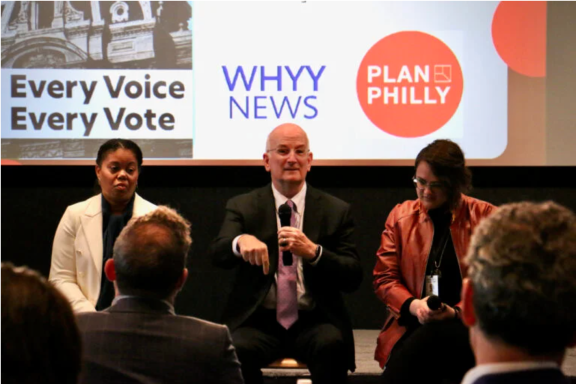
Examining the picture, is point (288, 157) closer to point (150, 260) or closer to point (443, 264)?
point (443, 264)

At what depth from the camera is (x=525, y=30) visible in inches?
157

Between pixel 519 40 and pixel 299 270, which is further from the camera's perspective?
pixel 519 40

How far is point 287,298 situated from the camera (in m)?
2.97

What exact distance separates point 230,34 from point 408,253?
1.75 m

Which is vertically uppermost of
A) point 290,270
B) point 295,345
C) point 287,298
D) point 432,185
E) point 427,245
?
point 432,185

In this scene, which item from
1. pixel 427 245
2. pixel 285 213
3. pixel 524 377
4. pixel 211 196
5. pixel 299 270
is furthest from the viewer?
pixel 211 196

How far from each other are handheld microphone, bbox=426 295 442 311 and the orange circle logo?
156 centimetres

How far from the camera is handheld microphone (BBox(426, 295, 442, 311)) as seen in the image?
2623 millimetres

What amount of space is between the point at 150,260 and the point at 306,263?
1366 mm

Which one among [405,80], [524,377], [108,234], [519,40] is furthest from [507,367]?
[519,40]

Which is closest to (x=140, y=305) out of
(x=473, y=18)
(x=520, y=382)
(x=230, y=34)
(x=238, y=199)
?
(x=520, y=382)

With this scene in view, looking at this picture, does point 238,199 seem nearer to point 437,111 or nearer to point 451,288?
point 451,288

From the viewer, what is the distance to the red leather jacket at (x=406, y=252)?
290cm

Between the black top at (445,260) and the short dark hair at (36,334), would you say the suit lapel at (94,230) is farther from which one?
the short dark hair at (36,334)
